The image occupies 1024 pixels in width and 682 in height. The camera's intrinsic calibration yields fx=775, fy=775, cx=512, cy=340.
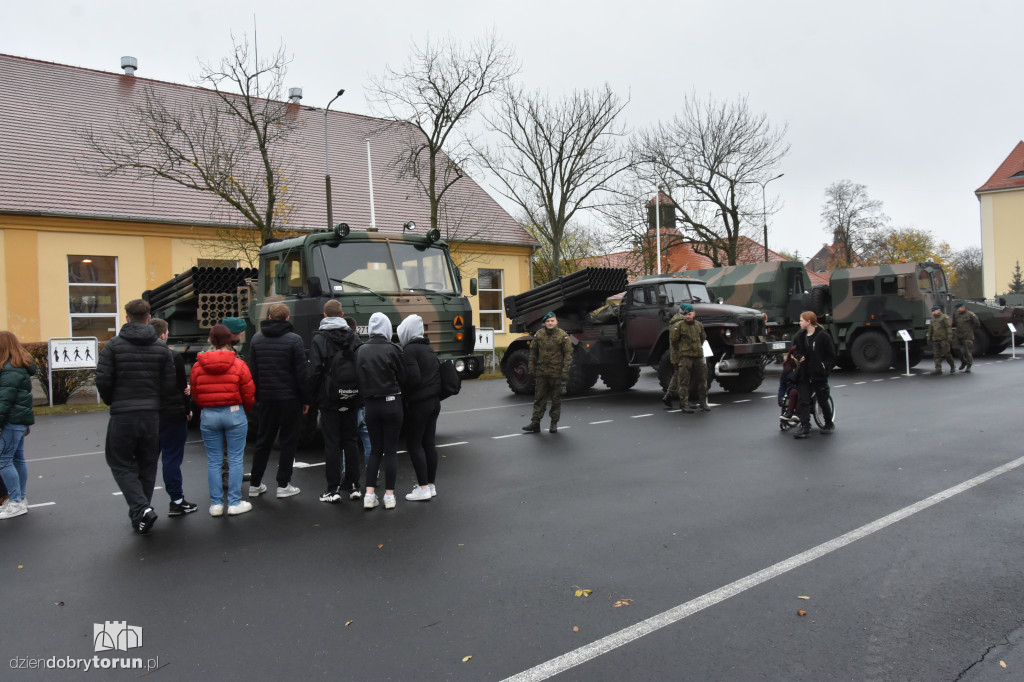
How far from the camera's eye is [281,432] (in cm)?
723

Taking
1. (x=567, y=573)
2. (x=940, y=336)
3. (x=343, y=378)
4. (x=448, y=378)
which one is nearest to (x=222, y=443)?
(x=343, y=378)

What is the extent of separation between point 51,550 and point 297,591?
229 cm

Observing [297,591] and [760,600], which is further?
[297,591]

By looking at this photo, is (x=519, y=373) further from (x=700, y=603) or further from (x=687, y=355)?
(x=700, y=603)

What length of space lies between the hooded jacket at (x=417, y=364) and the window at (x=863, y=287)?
17.5m

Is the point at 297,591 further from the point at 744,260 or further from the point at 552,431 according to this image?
the point at 744,260

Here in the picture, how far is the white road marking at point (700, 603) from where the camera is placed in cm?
360

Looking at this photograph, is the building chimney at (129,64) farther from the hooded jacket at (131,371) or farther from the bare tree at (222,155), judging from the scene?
the hooded jacket at (131,371)

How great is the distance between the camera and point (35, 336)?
2136cm

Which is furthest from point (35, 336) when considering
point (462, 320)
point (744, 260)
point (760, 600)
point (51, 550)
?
point (744, 260)

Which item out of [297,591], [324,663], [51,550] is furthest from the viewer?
[51,550]

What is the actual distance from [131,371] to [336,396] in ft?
5.42

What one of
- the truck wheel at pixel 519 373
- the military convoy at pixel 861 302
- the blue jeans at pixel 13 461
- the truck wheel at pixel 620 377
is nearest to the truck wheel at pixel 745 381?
the truck wheel at pixel 620 377

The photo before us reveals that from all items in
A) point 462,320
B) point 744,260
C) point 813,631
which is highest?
point 744,260
